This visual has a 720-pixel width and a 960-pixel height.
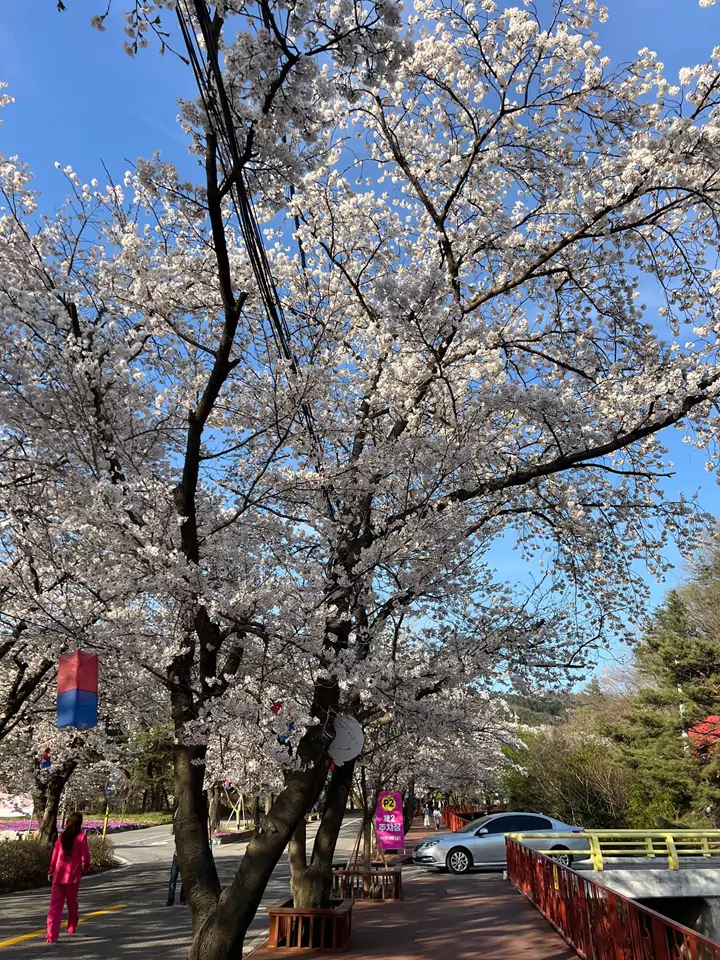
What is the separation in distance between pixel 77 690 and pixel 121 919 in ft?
26.2

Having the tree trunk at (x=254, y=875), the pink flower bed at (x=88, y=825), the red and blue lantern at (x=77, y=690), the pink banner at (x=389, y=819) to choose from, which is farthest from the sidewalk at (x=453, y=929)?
the pink flower bed at (x=88, y=825)

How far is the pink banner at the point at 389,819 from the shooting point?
676 inches

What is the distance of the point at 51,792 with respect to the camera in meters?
17.5

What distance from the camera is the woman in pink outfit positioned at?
32.0 feet

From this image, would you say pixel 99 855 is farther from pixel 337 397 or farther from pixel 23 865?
pixel 337 397

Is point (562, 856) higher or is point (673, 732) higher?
point (673, 732)

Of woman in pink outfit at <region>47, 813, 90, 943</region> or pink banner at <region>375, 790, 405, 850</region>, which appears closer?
woman in pink outfit at <region>47, 813, 90, 943</region>

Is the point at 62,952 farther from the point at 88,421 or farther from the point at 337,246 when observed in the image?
the point at 337,246

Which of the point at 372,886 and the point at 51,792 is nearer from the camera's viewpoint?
the point at 372,886

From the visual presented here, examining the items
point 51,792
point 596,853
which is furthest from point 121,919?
point 596,853

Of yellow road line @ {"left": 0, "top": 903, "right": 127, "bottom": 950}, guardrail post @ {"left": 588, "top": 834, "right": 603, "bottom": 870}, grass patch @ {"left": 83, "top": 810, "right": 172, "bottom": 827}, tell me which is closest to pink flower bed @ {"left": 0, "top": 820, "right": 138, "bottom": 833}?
grass patch @ {"left": 83, "top": 810, "right": 172, "bottom": 827}

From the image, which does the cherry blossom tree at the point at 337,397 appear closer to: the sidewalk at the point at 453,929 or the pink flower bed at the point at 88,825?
the sidewalk at the point at 453,929

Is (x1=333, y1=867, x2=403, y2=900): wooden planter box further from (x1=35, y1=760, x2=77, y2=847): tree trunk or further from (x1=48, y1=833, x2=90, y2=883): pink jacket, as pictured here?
(x1=35, y1=760, x2=77, y2=847): tree trunk

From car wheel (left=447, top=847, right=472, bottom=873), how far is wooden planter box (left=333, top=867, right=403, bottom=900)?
215 inches
